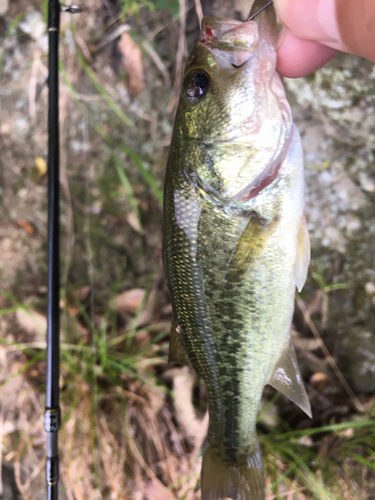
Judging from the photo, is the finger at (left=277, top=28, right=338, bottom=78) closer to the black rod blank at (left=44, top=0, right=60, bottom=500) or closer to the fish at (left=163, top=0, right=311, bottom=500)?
the fish at (left=163, top=0, right=311, bottom=500)

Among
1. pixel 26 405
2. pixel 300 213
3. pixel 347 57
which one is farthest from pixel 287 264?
pixel 26 405

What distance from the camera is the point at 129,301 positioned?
74.0 inches

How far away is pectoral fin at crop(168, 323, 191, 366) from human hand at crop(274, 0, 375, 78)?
93 centimetres

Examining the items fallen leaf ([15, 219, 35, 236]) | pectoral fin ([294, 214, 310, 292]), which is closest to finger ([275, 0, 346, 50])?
pectoral fin ([294, 214, 310, 292])

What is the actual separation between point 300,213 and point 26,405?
1.78 m

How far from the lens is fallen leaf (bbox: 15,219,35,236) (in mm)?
1924

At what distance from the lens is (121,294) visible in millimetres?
1893

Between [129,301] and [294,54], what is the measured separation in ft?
4.78

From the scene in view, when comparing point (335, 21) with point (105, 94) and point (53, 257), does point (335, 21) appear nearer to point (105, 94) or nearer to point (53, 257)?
point (53, 257)

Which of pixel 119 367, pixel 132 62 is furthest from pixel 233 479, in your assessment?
pixel 132 62

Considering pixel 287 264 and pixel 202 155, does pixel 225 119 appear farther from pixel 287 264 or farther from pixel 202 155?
pixel 287 264

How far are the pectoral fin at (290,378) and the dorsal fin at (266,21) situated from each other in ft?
3.22

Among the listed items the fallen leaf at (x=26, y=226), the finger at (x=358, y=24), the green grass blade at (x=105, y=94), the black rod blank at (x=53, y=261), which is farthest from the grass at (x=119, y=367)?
the finger at (x=358, y=24)

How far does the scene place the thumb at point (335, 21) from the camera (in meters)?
0.67
